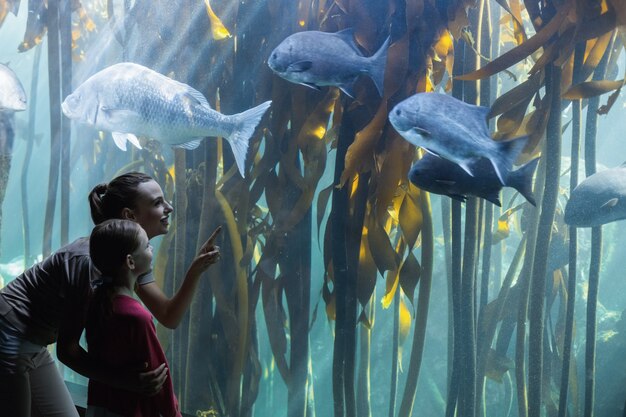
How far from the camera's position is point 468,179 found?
2.29 m

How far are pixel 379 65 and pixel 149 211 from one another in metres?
Answer: 1.45

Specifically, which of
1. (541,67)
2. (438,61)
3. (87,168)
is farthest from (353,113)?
(87,168)

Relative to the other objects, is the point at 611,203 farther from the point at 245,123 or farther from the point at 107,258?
the point at 107,258

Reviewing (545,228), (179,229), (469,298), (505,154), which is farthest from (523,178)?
(179,229)

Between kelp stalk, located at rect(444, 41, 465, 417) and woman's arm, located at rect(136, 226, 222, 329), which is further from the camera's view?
kelp stalk, located at rect(444, 41, 465, 417)

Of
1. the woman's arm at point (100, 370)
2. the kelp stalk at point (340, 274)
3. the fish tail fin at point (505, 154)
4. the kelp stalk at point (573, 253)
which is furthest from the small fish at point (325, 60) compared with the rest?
the woman's arm at point (100, 370)

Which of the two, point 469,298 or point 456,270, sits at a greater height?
point 456,270

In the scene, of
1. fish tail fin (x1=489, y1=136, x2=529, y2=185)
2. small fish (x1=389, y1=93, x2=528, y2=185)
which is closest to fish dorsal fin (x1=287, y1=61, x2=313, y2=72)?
small fish (x1=389, y1=93, x2=528, y2=185)

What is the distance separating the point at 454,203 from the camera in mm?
2869

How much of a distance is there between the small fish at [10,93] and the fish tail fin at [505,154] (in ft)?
11.6

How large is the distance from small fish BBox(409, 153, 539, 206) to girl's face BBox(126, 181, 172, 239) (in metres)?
1.13

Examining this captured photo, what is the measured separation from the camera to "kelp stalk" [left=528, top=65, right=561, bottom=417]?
2736mm

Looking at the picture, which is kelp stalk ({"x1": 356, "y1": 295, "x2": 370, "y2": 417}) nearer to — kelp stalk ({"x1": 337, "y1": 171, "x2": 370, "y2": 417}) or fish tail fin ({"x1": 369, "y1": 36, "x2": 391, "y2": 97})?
kelp stalk ({"x1": 337, "y1": 171, "x2": 370, "y2": 417})

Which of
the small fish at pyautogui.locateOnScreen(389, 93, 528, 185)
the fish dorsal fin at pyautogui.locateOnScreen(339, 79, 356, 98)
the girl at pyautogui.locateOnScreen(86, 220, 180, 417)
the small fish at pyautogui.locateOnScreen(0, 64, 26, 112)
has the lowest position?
the girl at pyautogui.locateOnScreen(86, 220, 180, 417)
